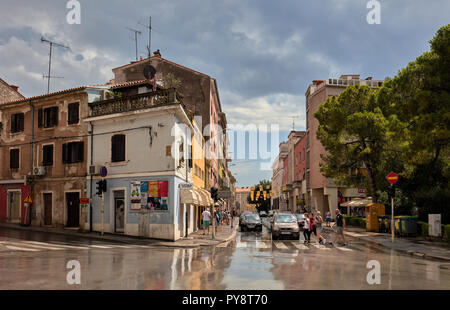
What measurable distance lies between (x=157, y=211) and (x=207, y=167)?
18.9 metres

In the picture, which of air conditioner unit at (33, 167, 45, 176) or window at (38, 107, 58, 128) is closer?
air conditioner unit at (33, 167, 45, 176)

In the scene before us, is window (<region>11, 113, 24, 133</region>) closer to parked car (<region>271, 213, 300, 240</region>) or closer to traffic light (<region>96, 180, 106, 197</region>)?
traffic light (<region>96, 180, 106, 197</region>)

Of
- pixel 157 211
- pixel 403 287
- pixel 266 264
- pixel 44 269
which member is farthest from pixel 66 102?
pixel 403 287

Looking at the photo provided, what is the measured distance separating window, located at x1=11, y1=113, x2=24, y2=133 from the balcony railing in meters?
7.04

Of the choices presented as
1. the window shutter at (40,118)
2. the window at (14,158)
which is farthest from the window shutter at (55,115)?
the window at (14,158)

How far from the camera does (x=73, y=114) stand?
976 inches

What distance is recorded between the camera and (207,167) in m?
39.9

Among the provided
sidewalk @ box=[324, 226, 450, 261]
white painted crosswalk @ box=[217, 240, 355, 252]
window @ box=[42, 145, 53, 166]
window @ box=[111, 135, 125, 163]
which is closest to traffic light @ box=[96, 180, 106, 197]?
window @ box=[111, 135, 125, 163]

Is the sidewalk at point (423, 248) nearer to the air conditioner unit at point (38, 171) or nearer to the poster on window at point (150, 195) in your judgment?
the poster on window at point (150, 195)

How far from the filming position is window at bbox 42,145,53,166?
83.8 ft

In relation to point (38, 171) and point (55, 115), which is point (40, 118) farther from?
point (38, 171)

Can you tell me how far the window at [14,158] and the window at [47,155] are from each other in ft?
8.63

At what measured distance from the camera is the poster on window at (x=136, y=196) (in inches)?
855
